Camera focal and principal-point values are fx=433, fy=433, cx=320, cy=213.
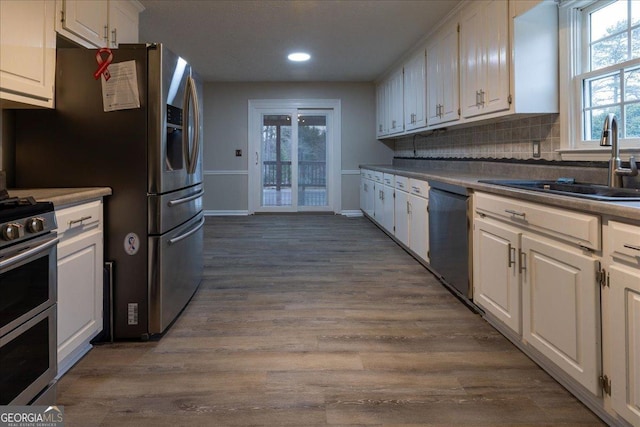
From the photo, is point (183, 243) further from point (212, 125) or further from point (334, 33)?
point (212, 125)

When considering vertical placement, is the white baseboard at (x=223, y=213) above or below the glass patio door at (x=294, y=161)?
below

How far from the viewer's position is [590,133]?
2.55 metres

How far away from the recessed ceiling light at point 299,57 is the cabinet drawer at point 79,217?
3769 millimetres

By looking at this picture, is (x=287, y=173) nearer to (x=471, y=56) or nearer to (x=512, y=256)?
(x=471, y=56)

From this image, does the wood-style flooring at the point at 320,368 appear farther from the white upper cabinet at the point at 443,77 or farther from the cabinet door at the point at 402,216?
the white upper cabinet at the point at 443,77

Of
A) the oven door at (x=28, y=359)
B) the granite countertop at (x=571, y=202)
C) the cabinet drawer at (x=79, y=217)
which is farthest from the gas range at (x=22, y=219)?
the granite countertop at (x=571, y=202)

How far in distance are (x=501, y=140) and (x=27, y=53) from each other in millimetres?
Answer: 3151

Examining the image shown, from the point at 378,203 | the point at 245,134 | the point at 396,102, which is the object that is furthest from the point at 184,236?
the point at 245,134

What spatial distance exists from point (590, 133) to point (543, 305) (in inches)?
50.3

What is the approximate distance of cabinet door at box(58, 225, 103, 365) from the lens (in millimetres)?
1820

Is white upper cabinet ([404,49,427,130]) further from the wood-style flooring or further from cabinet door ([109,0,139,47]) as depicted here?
cabinet door ([109,0,139,47])

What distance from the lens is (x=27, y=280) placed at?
4.88 ft

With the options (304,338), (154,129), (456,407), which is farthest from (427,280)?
(154,129)

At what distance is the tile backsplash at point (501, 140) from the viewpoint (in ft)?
9.28
